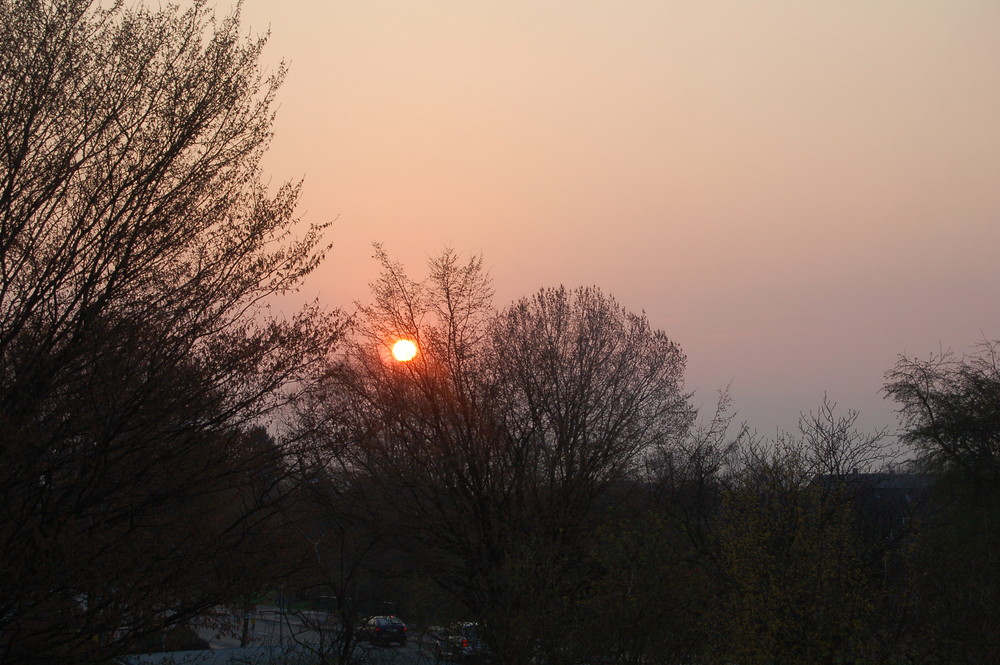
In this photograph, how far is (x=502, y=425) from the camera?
24812 millimetres

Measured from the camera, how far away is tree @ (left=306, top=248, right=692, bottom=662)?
76.2 ft

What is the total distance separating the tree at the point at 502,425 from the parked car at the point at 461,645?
3.62 m

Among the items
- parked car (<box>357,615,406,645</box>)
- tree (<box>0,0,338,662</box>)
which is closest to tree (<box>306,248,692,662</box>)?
parked car (<box>357,615,406,645</box>)

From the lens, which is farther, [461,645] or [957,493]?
[957,493]

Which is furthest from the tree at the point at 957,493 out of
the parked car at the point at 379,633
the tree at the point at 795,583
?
the parked car at the point at 379,633

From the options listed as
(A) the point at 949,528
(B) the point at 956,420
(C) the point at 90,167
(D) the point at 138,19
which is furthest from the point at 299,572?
(B) the point at 956,420

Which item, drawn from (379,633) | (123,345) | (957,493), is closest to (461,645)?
(379,633)

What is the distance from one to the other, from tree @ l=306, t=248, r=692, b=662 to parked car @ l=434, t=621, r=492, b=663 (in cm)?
362

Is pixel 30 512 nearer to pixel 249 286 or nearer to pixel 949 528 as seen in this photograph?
pixel 249 286

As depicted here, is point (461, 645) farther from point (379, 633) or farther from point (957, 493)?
point (957, 493)

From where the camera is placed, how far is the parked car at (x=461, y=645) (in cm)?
1596

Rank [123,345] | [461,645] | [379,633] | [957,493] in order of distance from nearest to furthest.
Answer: [123,345]
[461,645]
[379,633]
[957,493]

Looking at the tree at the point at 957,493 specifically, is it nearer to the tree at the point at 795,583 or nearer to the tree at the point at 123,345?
the tree at the point at 795,583

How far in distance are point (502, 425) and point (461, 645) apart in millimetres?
8927
